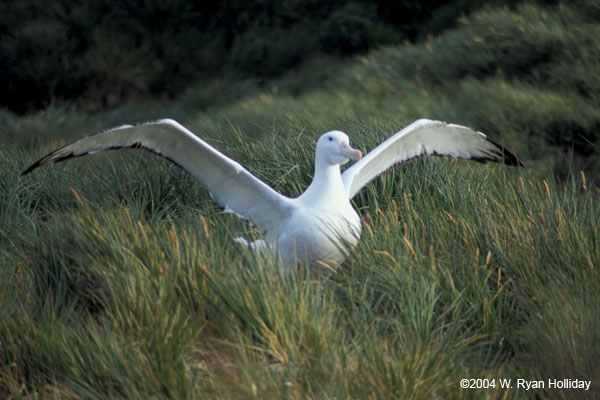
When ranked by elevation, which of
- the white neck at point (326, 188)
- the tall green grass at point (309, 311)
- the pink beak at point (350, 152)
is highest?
the pink beak at point (350, 152)

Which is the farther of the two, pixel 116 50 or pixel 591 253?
pixel 116 50

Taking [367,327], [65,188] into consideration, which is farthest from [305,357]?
[65,188]

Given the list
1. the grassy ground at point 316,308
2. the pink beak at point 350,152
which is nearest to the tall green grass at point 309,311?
the grassy ground at point 316,308

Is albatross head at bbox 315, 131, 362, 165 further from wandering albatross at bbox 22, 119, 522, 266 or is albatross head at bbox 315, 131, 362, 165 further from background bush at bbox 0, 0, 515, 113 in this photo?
background bush at bbox 0, 0, 515, 113

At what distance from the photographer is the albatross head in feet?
13.5

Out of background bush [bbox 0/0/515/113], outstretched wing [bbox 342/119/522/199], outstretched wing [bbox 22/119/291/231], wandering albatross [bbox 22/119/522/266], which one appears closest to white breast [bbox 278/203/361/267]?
wandering albatross [bbox 22/119/522/266]

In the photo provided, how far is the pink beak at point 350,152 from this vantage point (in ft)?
13.2

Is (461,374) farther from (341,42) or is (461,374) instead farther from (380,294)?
(341,42)

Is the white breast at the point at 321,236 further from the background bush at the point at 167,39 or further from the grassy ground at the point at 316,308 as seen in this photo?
the background bush at the point at 167,39

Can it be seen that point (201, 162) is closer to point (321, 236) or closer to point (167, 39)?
point (321, 236)

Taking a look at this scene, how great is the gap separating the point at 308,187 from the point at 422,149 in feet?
3.24

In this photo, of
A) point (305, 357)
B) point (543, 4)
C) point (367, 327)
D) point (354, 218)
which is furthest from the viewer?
point (543, 4)

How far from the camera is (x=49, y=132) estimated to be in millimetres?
12070

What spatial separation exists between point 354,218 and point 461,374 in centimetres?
131
